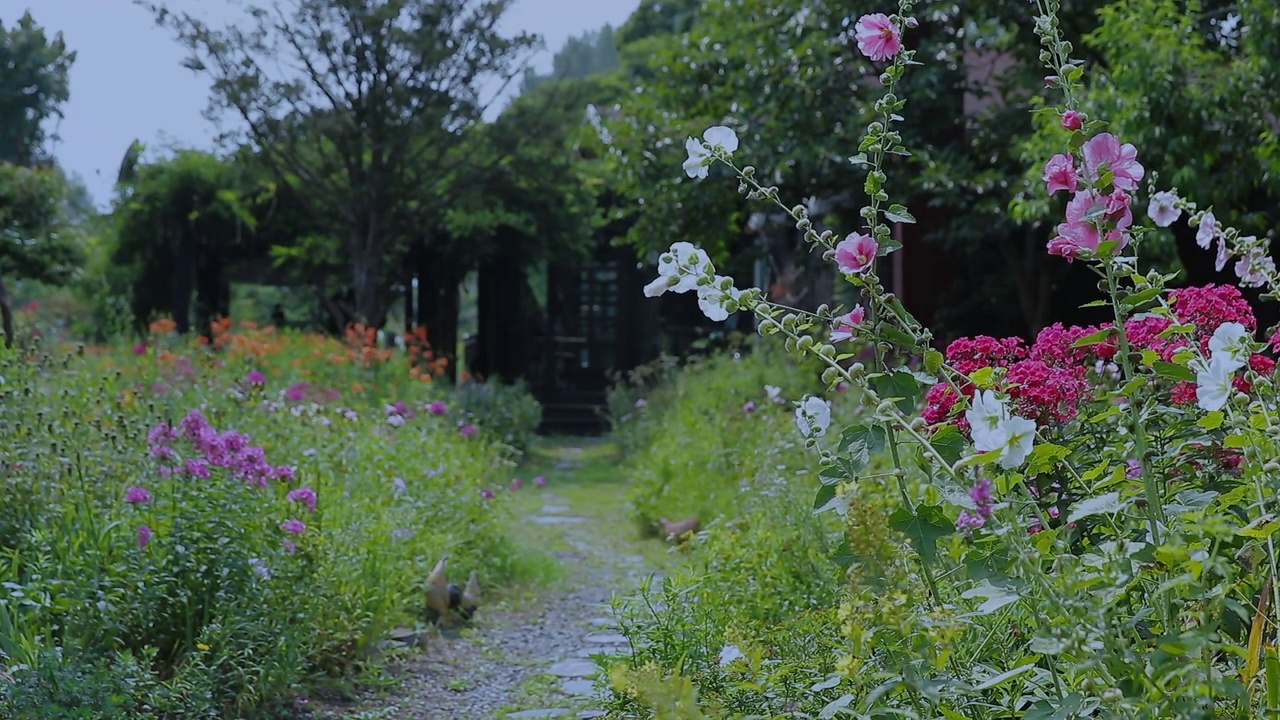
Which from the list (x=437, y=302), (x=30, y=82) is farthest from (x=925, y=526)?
(x=30, y=82)

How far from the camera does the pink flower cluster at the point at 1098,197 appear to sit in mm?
1585

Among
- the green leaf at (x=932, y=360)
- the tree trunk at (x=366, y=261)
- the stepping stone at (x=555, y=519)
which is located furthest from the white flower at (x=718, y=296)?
the tree trunk at (x=366, y=261)

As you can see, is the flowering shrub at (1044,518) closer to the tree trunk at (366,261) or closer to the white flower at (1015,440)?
the white flower at (1015,440)

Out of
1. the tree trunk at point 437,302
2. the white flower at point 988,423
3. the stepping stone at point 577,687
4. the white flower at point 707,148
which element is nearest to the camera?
the white flower at point 988,423

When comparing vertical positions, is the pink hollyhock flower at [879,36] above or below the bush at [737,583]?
above

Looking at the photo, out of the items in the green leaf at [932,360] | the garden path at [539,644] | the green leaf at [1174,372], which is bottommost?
the garden path at [539,644]

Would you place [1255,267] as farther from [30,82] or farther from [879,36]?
[30,82]

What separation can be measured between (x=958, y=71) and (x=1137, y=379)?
749 cm

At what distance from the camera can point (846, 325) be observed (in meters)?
1.69

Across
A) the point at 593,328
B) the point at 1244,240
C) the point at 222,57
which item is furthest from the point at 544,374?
the point at 1244,240

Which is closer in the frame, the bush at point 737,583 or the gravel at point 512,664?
the bush at point 737,583

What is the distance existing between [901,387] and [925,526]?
0.20 m

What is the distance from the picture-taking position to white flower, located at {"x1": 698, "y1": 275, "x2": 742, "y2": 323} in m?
1.62

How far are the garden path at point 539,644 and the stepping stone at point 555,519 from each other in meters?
0.02
